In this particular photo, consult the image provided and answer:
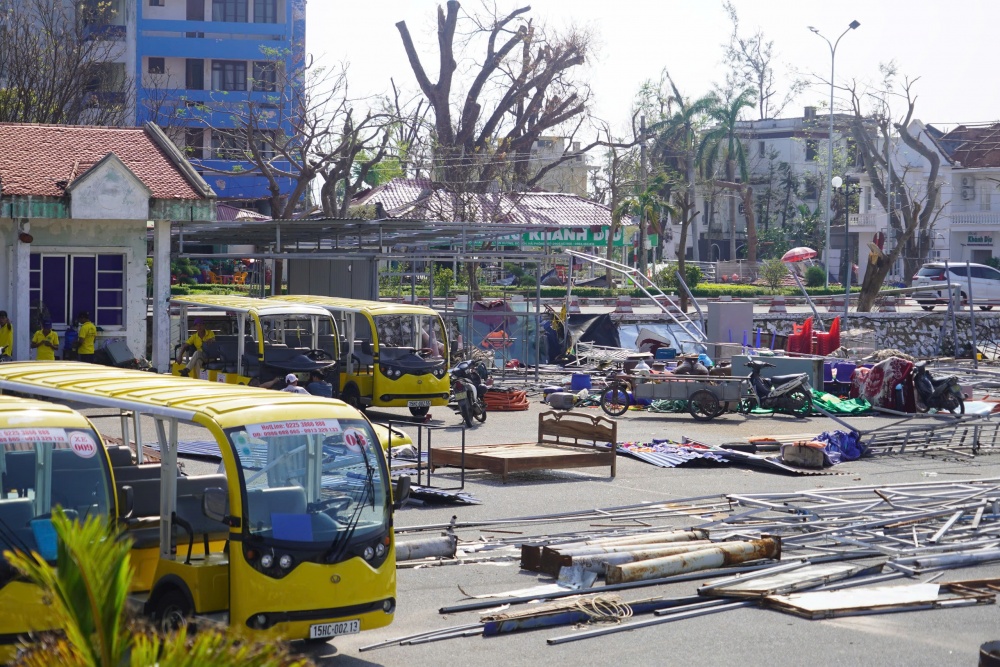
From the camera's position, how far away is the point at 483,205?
A: 4725cm

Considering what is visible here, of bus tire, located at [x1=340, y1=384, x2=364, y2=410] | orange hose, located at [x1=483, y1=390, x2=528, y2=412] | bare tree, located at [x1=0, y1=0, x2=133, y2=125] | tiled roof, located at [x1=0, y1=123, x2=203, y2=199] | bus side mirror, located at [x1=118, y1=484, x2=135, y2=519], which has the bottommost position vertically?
orange hose, located at [x1=483, y1=390, x2=528, y2=412]

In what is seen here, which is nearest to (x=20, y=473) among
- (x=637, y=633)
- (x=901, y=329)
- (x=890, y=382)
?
(x=637, y=633)

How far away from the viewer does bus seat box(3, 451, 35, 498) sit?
7234mm

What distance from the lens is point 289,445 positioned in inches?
299

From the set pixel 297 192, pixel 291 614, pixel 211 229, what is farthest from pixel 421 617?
pixel 297 192

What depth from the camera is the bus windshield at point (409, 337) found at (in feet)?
69.9

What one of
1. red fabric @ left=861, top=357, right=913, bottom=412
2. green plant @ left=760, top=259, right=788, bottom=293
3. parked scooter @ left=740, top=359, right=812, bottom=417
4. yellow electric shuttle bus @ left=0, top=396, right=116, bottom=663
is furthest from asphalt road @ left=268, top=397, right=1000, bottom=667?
green plant @ left=760, top=259, right=788, bottom=293

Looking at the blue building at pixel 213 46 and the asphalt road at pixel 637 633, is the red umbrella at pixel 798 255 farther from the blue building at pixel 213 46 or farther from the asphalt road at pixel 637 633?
the blue building at pixel 213 46

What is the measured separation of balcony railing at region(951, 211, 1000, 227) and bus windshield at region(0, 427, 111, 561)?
6396cm

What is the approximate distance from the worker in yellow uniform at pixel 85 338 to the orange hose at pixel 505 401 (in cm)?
743

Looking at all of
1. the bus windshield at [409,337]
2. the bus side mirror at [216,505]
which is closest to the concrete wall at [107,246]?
the bus windshield at [409,337]

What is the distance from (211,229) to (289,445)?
2041cm

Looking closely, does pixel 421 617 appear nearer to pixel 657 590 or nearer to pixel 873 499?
pixel 657 590

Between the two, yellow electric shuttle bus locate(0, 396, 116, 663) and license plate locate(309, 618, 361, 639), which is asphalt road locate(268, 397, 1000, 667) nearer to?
license plate locate(309, 618, 361, 639)
